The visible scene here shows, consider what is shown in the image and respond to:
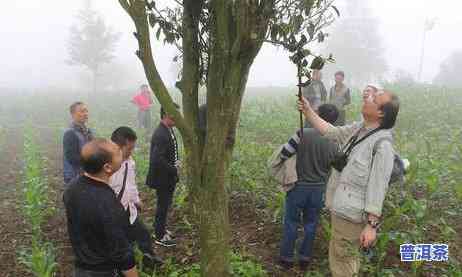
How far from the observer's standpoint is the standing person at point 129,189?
4.43 m

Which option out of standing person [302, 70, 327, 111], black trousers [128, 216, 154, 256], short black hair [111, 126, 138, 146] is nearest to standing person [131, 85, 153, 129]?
standing person [302, 70, 327, 111]

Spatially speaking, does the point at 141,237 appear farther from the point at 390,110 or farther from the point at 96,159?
the point at 390,110

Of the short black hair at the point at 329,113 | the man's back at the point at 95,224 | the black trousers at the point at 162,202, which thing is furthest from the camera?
the black trousers at the point at 162,202

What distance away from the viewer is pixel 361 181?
3.62 meters

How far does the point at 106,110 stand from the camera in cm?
2720

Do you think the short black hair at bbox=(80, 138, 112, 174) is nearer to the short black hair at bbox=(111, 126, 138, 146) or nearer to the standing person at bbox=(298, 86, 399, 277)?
the short black hair at bbox=(111, 126, 138, 146)

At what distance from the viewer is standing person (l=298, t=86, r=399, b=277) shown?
138 inches

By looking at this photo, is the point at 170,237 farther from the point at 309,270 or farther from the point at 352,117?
the point at 352,117

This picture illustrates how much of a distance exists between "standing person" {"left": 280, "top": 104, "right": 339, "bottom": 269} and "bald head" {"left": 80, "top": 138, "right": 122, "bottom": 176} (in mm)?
2424

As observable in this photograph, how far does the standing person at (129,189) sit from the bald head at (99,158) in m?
1.18

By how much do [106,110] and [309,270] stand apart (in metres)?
24.3

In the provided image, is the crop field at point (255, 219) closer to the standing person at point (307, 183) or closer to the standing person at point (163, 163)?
the standing person at point (307, 183)

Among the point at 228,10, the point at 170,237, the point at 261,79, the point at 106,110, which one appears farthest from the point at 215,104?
the point at 261,79

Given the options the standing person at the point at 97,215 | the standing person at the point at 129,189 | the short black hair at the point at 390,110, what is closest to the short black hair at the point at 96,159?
the standing person at the point at 97,215
